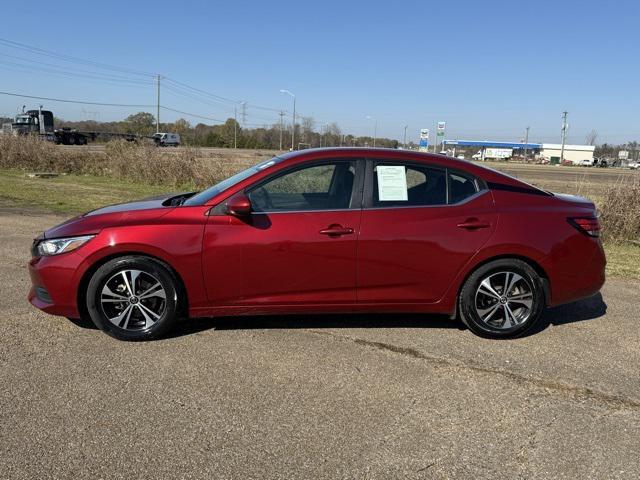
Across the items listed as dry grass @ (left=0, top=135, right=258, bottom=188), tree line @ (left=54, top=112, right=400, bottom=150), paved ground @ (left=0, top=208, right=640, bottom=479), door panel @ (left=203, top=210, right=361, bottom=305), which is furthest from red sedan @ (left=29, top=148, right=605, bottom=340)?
tree line @ (left=54, top=112, right=400, bottom=150)

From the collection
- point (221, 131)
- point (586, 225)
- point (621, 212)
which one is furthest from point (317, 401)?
point (221, 131)

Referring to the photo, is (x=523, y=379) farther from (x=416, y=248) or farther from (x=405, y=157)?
(x=405, y=157)

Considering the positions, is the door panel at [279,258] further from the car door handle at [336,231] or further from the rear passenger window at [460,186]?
the rear passenger window at [460,186]

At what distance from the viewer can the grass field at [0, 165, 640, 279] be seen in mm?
8586

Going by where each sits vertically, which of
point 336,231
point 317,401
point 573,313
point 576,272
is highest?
point 336,231

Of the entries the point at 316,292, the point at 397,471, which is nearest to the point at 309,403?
the point at 397,471

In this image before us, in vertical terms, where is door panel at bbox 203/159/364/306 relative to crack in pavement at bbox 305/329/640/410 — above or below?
above

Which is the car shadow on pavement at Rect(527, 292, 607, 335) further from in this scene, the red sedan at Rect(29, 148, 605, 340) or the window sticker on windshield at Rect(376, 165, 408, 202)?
the window sticker on windshield at Rect(376, 165, 408, 202)

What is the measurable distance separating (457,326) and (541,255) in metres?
1.00

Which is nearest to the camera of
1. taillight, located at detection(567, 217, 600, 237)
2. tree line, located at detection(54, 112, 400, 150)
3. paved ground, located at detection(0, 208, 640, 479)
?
paved ground, located at detection(0, 208, 640, 479)

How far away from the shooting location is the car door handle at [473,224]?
14.8ft

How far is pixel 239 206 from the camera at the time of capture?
4.20 m

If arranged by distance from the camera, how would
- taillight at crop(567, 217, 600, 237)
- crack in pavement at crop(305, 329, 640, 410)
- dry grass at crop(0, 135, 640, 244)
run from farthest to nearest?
dry grass at crop(0, 135, 640, 244) < taillight at crop(567, 217, 600, 237) < crack in pavement at crop(305, 329, 640, 410)

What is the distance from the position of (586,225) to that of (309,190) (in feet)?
8.05
